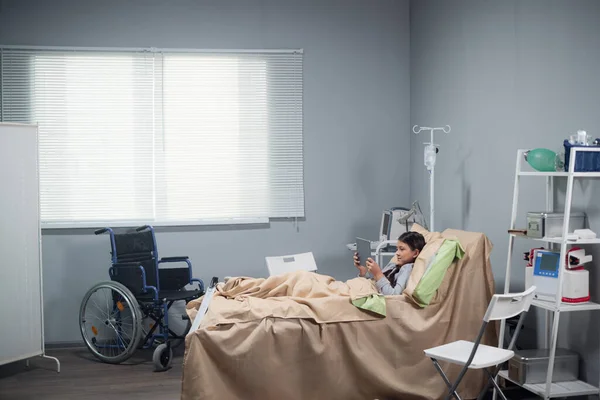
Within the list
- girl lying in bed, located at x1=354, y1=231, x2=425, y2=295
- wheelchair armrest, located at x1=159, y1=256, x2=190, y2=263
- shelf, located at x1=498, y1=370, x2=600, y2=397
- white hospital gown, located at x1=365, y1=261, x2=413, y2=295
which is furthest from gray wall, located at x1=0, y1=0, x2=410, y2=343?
shelf, located at x1=498, y1=370, x2=600, y2=397

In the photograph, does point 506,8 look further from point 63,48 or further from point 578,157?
point 63,48

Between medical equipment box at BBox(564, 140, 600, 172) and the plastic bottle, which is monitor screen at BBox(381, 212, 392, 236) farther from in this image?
medical equipment box at BBox(564, 140, 600, 172)

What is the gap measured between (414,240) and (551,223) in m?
0.91

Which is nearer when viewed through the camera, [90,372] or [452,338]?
[452,338]

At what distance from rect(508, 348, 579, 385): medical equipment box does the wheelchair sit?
94.6 inches

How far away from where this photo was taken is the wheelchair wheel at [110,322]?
5.13m

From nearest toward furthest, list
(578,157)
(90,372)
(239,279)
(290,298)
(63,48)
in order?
1. (578,157)
2. (290,298)
3. (239,279)
4. (90,372)
5. (63,48)

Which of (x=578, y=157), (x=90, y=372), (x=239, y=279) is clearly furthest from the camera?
(x=90, y=372)

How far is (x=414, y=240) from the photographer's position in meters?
4.49

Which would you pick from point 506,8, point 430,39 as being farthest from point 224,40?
point 506,8

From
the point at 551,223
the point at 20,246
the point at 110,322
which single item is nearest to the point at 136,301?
the point at 110,322

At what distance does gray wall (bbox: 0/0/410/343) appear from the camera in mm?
5812

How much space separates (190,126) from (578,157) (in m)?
3.27

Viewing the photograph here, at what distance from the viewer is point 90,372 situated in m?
5.03
